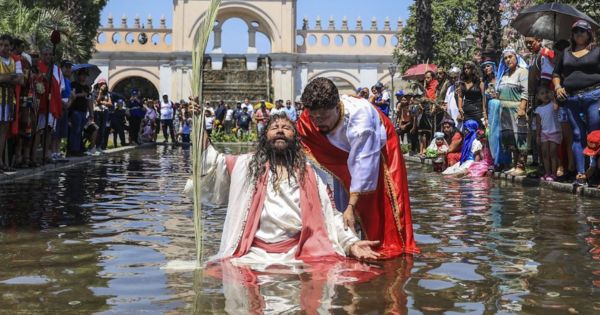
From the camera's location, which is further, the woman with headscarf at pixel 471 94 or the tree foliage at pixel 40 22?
the tree foliage at pixel 40 22

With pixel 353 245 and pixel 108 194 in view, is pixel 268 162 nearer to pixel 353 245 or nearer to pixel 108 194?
pixel 353 245

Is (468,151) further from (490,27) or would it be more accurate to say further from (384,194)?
(384,194)

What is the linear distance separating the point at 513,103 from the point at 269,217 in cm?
784

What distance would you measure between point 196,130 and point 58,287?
1190 mm

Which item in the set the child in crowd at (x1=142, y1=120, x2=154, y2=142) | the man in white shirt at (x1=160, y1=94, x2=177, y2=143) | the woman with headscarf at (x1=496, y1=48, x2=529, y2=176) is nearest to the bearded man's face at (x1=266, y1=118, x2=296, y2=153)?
the woman with headscarf at (x1=496, y1=48, x2=529, y2=176)

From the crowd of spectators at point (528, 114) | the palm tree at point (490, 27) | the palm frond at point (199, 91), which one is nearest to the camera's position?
the palm frond at point (199, 91)

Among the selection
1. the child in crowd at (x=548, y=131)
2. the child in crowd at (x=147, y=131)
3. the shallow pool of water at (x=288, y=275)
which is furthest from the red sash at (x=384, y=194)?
the child in crowd at (x=147, y=131)

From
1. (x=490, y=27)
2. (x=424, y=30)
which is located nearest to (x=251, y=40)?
(x=424, y=30)

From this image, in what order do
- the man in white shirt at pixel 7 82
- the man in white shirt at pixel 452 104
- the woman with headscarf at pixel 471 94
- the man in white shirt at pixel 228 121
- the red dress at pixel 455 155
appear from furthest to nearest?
1. the man in white shirt at pixel 228 121
2. the man in white shirt at pixel 452 104
3. the red dress at pixel 455 155
4. the woman with headscarf at pixel 471 94
5. the man in white shirt at pixel 7 82

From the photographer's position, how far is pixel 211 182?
17.7 ft

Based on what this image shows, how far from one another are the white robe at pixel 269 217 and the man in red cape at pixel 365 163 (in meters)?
0.13

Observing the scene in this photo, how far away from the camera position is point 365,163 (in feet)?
17.3

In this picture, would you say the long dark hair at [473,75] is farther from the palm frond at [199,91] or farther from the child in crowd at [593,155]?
the palm frond at [199,91]

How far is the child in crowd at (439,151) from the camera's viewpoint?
14438mm
